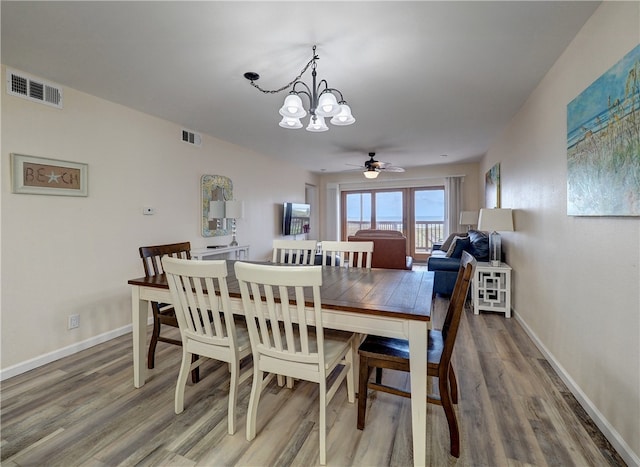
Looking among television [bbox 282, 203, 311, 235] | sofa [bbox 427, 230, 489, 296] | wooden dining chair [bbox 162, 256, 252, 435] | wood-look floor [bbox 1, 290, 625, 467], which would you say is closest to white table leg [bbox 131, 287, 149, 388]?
wood-look floor [bbox 1, 290, 625, 467]

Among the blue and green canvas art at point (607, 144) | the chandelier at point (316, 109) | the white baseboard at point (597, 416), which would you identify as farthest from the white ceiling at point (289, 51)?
the white baseboard at point (597, 416)

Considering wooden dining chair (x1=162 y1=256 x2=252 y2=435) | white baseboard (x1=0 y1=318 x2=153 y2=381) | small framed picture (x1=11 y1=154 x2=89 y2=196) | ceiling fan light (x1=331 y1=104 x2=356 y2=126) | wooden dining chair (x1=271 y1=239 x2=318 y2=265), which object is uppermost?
ceiling fan light (x1=331 y1=104 x2=356 y2=126)

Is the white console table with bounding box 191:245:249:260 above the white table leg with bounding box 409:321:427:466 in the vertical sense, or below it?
above

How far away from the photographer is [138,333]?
2.12m

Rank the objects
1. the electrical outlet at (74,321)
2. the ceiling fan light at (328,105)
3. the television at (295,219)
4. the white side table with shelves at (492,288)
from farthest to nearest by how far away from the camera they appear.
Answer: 1. the television at (295,219)
2. the white side table with shelves at (492,288)
3. the electrical outlet at (74,321)
4. the ceiling fan light at (328,105)

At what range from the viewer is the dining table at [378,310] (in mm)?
1400

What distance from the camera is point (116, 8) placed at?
5.52 feet

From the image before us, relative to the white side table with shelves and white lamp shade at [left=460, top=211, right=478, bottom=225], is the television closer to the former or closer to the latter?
white lamp shade at [left=460, top=211, right=478, bottom=225]

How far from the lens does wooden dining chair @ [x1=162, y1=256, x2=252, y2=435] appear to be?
5.24ft

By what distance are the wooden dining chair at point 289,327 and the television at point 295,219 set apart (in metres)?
4.43

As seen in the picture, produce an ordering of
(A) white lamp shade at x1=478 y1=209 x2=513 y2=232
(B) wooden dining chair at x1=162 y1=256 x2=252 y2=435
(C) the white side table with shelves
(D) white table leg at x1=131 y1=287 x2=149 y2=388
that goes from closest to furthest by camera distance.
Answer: (B) wooden dining chair at x1=162 y1=256 x2=252 y2=435 < (D) white table leg at x1=131 y1=287 x2=149 y2=388 < (A) white lamp shade at x1=478 y1=209 x2=513 y2=232 < (C) the white side table with shelves

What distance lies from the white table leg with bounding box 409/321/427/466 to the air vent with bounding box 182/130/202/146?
146 inches

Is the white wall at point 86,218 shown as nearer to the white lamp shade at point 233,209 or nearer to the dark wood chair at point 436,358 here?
the white lamp shade at point 233,209

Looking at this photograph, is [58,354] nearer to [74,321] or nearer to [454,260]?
[74,321]
